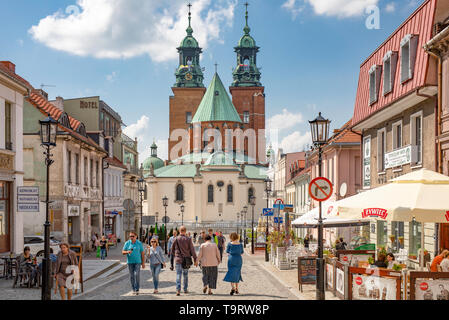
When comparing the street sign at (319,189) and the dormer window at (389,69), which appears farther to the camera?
the dormer window at (389,69)

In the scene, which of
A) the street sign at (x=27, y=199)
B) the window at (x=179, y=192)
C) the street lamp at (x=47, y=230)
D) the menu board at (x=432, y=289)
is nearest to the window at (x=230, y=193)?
the window at (x=179, y=192)

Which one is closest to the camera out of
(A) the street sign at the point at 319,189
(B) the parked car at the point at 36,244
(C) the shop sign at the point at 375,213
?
(C) the shop sign at the point at 375,213

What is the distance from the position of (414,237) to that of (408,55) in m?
5.73

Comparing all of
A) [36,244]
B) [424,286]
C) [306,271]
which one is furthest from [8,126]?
[424,286]

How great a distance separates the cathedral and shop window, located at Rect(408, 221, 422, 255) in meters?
73.3

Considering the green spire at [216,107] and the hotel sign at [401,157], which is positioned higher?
the green spire at [216,107]

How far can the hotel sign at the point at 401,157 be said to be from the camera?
18406 millimetres

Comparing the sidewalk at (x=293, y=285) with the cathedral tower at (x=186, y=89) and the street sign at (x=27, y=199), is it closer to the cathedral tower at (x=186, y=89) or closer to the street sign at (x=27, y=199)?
the street sign at (x=27, y=199)

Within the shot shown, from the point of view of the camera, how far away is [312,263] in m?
16.0

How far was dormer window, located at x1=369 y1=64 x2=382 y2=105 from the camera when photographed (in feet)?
72.5

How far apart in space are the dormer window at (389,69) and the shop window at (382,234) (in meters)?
5.20
